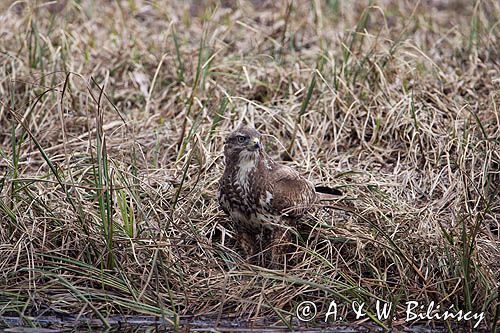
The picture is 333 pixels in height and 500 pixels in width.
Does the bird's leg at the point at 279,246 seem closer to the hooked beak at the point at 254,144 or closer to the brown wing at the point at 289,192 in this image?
the brown wing at the point at 289,192

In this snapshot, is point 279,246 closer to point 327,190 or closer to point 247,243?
point 247,243

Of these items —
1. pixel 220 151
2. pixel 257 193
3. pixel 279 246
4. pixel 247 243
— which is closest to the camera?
pixel 257 193

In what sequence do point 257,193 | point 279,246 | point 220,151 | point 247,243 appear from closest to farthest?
point 257,193, point 279,246, point 247,243, point 220,151

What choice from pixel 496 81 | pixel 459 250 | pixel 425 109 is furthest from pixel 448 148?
pixel 459 250

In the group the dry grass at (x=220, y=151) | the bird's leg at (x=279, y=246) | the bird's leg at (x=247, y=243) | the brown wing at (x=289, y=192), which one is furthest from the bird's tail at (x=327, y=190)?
the bird's leg at (x=247, y=243)

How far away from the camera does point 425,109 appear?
22.5 feet

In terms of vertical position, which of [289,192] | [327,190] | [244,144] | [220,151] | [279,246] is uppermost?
[244,144]

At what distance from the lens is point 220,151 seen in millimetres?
6562

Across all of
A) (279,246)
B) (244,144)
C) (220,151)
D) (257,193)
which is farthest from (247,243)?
(220,151)

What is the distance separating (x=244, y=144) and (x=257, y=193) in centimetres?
31

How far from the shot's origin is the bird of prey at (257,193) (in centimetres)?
524

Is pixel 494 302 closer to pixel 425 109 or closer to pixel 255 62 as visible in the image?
pixel 425 109

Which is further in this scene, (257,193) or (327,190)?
(327,190)

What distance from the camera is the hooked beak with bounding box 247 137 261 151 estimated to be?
17.3 feet
